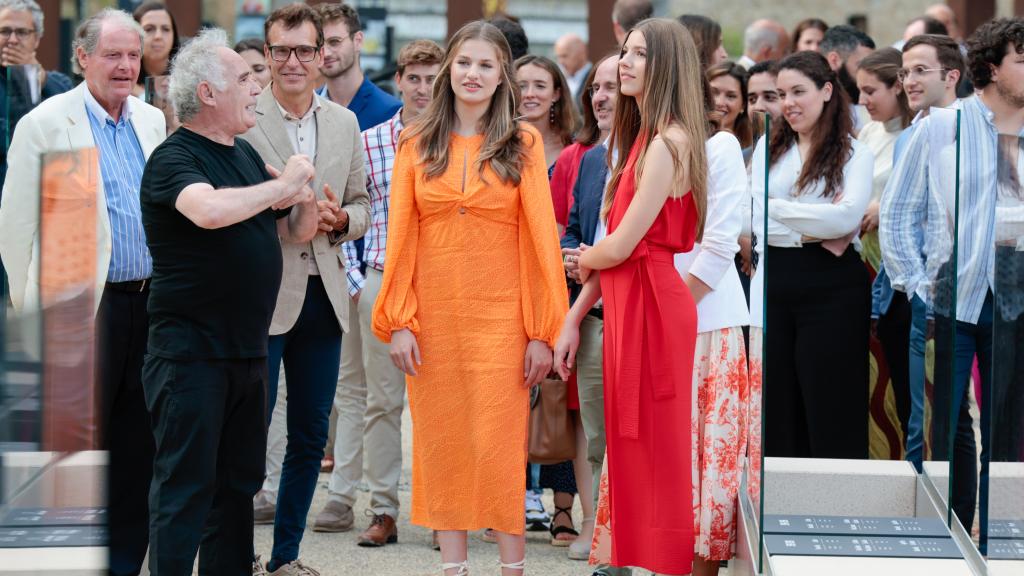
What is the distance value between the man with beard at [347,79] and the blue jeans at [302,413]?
1.50m

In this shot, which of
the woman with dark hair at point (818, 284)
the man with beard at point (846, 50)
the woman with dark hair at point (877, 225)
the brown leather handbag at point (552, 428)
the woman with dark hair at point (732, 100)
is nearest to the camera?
the woman with dark hair at point (877, 225)

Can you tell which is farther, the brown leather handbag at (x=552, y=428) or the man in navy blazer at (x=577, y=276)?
the brown leather handbag at (x=552, y=428)

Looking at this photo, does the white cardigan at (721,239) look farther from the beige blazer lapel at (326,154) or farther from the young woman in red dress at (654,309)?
the beige blazer lapel at (326,154)

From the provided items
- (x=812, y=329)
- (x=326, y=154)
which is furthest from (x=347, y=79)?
(x=812, y=329)

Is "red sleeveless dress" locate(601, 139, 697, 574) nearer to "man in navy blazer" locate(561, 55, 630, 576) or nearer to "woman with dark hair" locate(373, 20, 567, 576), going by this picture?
"woman with dark hair" locate(373, 20, 567, 576)

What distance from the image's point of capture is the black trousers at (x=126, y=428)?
4434 mm

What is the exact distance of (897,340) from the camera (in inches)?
191

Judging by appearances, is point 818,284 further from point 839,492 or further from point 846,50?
point 846,50

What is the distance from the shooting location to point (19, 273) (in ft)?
13.9

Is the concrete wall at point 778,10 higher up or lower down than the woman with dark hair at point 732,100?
higher up

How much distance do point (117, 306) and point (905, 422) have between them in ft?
8.29

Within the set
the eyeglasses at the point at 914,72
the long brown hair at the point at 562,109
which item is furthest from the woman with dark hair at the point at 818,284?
the long brown hair at the point at 562,109

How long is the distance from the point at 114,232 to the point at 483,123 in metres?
1.26

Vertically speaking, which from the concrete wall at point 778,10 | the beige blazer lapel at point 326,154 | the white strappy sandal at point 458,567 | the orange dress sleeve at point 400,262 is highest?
the concrete wall at point 778,10
